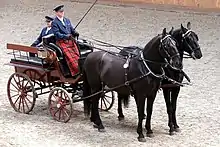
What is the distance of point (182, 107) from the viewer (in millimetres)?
8164

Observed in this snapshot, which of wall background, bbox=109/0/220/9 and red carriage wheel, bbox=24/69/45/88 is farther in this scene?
wall background, bbox=109/0/220/9

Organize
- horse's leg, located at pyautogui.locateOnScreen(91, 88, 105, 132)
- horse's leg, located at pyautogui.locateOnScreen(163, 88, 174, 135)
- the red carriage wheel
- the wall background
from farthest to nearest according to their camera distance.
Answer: the wall background < the red carriage wheel < horse's leg, located at pyautogui.locateOnScreen(91, 88, 105, 132) < horse's leg, located at pyautogui.locateOnScreen(163, 88, 174, 135)

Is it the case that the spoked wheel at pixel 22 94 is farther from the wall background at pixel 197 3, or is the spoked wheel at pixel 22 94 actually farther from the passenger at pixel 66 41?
the wall background at pixel 197 3

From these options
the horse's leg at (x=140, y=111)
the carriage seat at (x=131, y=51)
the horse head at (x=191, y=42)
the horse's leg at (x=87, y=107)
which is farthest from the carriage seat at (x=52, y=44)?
the horse head at (x=191, y=42)

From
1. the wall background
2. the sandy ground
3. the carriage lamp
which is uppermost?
the carriage lamp

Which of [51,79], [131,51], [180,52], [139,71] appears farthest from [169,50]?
[51,79]

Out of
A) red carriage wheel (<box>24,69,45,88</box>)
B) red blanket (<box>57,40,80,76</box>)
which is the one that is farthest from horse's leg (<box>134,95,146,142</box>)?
red carriage wheel (<box>24,69,45,88</box>)

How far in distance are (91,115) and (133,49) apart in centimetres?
109

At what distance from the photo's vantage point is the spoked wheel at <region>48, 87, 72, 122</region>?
7398 mm

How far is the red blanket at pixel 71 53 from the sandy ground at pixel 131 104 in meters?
0.74

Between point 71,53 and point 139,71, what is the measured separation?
118 centimetres

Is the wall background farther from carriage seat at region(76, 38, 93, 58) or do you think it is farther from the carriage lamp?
the carriage lamp

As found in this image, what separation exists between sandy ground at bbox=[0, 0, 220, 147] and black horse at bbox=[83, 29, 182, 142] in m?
0.36

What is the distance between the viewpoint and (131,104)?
8352mm
